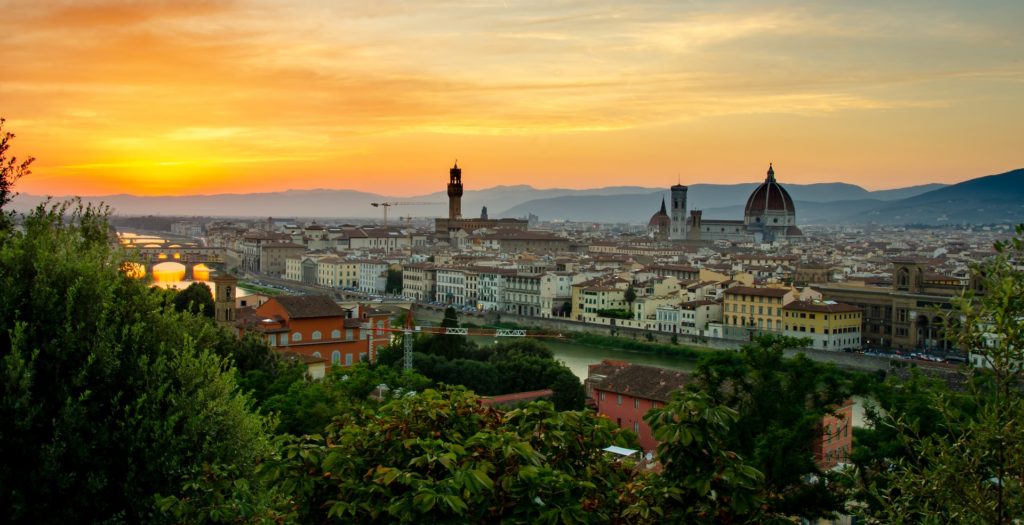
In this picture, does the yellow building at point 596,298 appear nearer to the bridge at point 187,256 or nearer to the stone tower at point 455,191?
the bridge at point 187,256

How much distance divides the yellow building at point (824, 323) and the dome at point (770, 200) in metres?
43.6

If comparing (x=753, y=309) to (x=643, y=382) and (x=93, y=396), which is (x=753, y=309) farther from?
(x=93, y=396)

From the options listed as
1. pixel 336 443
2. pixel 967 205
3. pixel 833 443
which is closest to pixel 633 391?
pixel 833 443

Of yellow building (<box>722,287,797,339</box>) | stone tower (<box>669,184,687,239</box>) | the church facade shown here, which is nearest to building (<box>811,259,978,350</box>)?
yellow building (<box>722,287,797,339</box>)

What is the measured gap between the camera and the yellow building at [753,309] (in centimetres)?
2216

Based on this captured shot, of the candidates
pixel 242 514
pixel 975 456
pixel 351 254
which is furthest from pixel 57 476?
pixel 351 254

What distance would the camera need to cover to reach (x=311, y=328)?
13.9 m

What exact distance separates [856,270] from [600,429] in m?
36.0

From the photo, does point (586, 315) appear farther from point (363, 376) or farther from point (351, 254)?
point (351, 254)

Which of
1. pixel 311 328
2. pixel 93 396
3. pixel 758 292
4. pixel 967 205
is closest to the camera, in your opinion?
pixel 93 396

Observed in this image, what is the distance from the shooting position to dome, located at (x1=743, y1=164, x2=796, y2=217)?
64250mm

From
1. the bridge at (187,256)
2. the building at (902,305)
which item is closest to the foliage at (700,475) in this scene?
the building at (902,305)

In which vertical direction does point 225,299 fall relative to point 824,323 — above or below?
above

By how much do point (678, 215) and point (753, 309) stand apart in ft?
149
